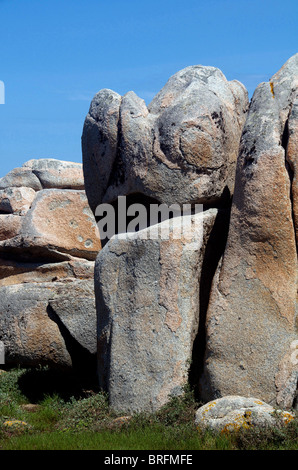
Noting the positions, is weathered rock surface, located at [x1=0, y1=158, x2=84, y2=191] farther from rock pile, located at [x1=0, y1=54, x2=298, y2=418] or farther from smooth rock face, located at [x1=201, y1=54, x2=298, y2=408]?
smooth rock face, located at [x1=201, y1=54, x2=298, y2=408]

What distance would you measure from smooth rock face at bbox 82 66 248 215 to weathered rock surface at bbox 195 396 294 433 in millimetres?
2873

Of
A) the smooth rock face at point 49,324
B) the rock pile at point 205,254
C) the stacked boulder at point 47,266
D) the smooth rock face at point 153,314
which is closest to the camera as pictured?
the rock pile at point 205,254

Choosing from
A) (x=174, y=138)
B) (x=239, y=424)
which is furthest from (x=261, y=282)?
(x=174, y=138)

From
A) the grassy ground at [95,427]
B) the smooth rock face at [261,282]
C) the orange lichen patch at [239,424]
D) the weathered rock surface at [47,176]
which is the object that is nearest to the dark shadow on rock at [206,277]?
the smooth rock face at [261,282]

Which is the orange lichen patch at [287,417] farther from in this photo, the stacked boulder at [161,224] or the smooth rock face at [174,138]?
the smooth rock face at [174,138]

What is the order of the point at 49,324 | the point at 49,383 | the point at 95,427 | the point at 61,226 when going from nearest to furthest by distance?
1. the point at 95,427
2. the point at 49,324
3. the point at 49,383
4. the point at 61,226

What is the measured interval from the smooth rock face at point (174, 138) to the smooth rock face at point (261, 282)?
0.65 meters

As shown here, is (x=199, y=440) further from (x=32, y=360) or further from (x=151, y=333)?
(x=32, y=360)

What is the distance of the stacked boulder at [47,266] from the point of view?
36.3 feet

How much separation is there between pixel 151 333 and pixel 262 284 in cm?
149

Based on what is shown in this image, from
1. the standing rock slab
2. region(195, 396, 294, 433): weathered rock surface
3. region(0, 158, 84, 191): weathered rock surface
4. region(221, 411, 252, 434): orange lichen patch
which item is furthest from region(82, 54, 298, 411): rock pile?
region(0, 158, 84, 191): weathered rock surface

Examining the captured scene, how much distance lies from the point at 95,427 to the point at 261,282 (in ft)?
8.41

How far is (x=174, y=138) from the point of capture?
949 cm

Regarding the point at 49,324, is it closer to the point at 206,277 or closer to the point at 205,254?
the point at 206,277
